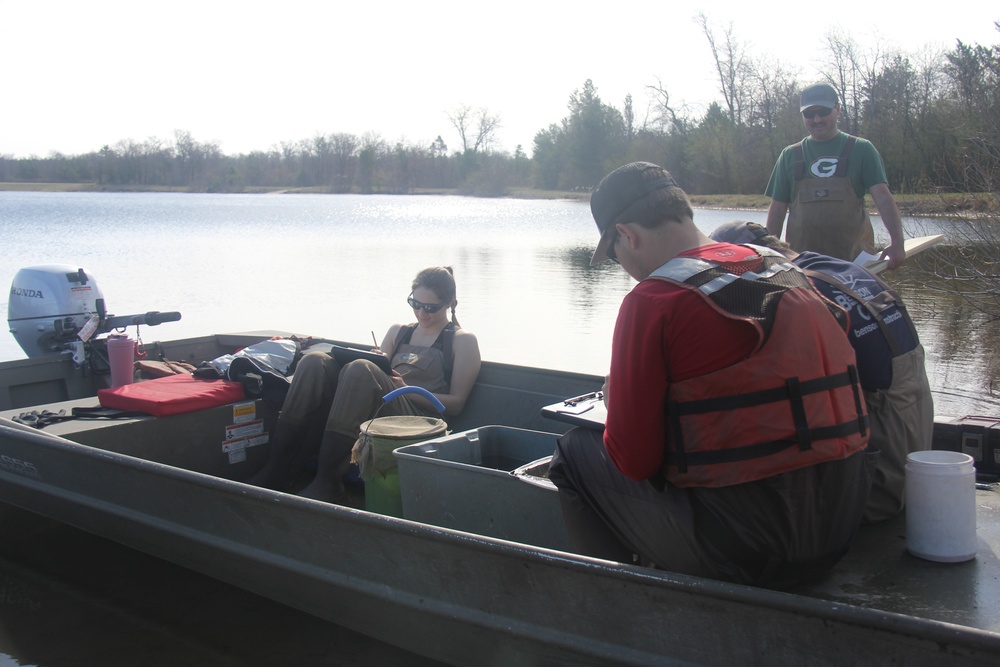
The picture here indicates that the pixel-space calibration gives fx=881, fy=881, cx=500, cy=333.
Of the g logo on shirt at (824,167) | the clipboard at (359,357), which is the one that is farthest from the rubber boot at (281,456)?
the g logo on shirt at (824,167)

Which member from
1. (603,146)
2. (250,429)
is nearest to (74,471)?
(250,429)

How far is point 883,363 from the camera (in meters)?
2.34

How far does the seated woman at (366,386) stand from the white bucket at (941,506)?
2150 millimetres

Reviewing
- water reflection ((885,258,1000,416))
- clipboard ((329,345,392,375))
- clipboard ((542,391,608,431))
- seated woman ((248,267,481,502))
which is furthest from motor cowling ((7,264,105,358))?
water reflection ((885,258,1000,416))

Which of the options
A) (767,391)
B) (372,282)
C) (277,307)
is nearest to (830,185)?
(767,391)

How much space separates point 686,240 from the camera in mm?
2084

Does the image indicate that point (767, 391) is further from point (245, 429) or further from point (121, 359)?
point (121, 359)

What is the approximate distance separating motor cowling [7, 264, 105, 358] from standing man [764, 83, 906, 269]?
420cm

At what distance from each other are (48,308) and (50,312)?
3 centimetres

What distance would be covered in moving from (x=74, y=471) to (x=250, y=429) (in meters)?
0.82

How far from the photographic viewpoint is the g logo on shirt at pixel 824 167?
4.45 m

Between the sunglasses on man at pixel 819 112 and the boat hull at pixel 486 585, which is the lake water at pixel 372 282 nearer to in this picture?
the sunglasses on man at pixel 819 112

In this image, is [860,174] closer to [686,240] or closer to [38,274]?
[686,240]

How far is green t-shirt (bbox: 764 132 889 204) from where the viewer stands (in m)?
4.38
